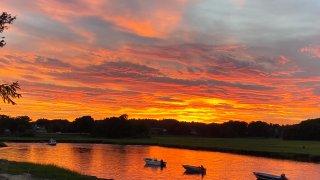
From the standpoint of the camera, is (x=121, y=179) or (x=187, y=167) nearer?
(x=121, y=179)

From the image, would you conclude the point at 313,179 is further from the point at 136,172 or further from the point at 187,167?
the point at 136,172

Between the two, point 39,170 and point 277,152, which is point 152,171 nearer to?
point 39,170

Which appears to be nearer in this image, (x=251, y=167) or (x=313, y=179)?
(x=313, y=179)

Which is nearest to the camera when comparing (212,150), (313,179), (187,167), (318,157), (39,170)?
(39,170)

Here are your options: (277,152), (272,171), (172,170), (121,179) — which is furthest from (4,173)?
(277,152)

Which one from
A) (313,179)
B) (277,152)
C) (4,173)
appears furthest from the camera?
(277,152)

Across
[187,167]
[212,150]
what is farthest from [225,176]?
[212,150]

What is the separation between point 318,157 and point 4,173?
85.9m

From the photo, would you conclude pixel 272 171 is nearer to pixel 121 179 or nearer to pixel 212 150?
pixel 121 179

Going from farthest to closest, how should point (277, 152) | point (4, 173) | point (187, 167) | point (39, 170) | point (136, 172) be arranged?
point (277, 152)
point (187, 167)
point (136, 172)
point (39, 170)
point (4, 173)

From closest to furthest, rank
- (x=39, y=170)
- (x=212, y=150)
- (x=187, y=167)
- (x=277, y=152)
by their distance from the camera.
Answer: (x=39, y=170), (x=187, y=167), (x=277, y=152), (x=212, y=150)

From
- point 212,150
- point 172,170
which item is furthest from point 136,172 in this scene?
point 212,150

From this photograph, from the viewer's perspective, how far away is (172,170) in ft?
241

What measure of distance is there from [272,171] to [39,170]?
48.5 metres
